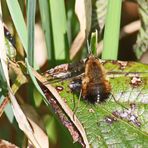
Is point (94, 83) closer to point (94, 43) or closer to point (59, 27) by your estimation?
point (94, 43)

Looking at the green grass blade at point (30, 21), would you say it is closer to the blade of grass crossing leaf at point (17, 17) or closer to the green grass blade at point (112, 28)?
the blade of grass crossing leaf at point (17, 17)

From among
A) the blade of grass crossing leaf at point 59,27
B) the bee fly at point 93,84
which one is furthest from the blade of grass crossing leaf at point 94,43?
the blade of grass crossing leaf at point 59,27

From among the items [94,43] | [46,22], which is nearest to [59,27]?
[46,22]

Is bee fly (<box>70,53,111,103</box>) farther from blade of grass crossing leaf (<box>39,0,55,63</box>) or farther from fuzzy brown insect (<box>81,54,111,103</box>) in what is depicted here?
blade of grass crossing leaf (<box>39,0,55,63</box>)

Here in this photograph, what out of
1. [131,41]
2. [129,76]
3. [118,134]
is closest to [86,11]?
[129,76]

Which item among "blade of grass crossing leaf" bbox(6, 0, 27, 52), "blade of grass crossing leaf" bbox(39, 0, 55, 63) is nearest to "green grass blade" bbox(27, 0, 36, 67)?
"blade of grass crossing leaf" bbox(6, 0, 27, 52)
